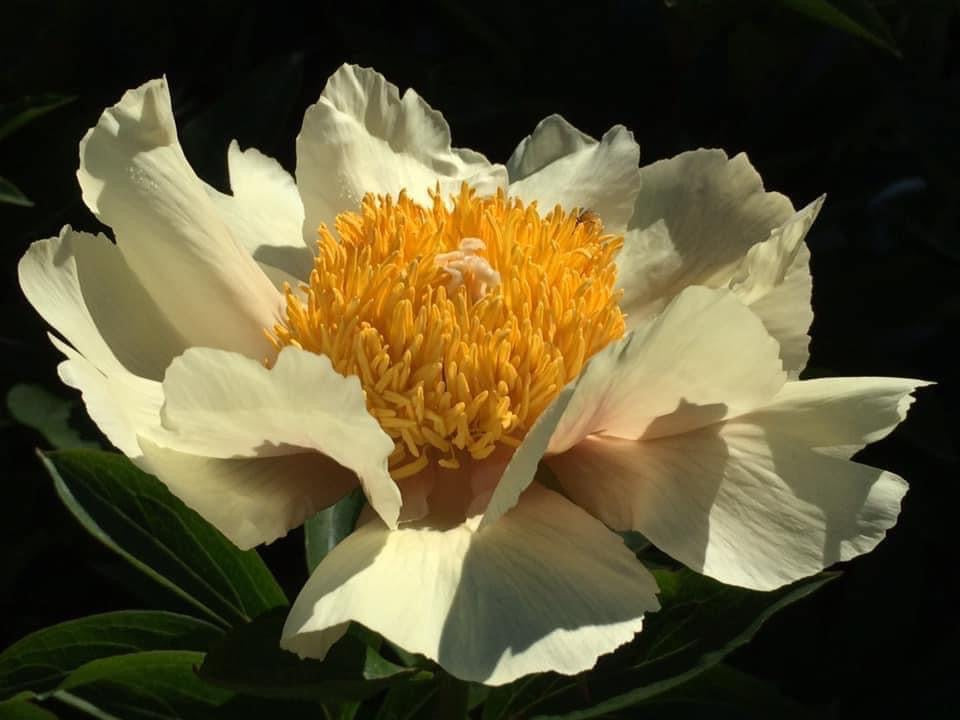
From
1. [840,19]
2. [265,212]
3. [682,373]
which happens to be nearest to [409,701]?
[682,373]

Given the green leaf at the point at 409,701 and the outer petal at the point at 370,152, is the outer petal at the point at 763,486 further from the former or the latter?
the outer petal at the point at 370,152

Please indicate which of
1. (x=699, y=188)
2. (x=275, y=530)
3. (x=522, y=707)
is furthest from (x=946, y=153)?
(x=275, y=530)

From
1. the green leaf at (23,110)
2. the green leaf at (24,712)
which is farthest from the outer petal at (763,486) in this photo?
the green leaf at (23,110)

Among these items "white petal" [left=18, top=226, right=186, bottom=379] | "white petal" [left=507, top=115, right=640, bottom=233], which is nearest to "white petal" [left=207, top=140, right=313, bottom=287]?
"white petal" [left=18, top=226, right=186, bottom=379]

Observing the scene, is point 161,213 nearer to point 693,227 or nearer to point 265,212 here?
point 265,212

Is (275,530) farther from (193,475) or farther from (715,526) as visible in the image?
(715,526)

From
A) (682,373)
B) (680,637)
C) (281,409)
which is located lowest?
(680,637)
